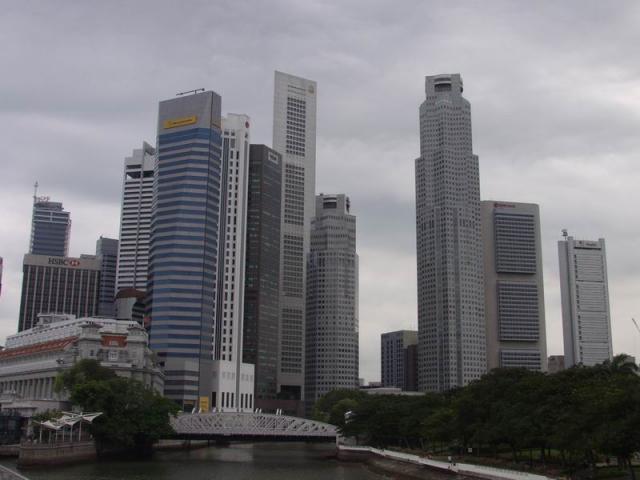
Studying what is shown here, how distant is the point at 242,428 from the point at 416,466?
228 feet

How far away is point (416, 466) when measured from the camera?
130375 mm

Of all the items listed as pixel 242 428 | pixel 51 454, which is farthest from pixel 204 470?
pixel 242 428

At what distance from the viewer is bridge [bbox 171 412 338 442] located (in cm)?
18500

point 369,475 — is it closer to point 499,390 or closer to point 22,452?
point 499,390

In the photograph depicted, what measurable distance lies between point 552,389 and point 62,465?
263 ft

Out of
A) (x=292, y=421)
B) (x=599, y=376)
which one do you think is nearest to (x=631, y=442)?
(x=599, y=376)

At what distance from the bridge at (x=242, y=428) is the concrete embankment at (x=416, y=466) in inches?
654

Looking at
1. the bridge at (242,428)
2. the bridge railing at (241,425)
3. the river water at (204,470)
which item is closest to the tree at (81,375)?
the bridge at (242,428)

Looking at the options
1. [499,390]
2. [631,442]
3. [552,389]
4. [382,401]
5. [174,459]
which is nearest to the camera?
[631,442]

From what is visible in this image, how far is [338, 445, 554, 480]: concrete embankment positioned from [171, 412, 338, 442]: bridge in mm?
16605

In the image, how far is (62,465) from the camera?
130750mm

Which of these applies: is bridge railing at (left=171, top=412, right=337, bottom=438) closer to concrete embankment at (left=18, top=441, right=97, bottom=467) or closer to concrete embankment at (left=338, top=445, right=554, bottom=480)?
concrete embankment at (left=338, top=445, right=554, bottom=480)

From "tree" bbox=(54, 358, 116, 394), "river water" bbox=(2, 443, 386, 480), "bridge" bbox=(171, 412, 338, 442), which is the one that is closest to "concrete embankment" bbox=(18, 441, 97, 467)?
"river water" bbox=(2, 443, 386, 480)

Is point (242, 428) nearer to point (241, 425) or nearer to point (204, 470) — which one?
point (241, 425)
